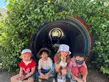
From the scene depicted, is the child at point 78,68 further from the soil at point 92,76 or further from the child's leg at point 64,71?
the soil at point 92,76

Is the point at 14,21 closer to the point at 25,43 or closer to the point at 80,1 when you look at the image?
the point at 25,43

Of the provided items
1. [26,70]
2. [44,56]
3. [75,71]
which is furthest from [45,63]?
[75,71]

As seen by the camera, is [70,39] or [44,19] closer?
[44,19]

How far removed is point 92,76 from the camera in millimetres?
5254

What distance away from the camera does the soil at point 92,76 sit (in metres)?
5.06

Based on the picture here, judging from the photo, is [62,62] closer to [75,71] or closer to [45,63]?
[75,71]

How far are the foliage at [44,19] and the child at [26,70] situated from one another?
1.10ft

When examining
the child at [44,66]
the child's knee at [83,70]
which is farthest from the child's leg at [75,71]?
the child at [44,66]

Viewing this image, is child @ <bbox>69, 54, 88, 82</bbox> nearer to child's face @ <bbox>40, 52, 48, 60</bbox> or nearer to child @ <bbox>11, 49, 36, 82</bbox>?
child's face @ <bbox>40, 52, 48, 60</bbox>

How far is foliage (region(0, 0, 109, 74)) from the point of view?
4.77 m

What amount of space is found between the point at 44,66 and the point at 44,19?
110cm

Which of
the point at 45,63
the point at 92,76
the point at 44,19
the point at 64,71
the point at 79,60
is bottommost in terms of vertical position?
the point at 92,76

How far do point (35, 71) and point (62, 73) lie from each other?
2.21 feet

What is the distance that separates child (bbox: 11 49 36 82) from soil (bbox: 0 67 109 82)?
21.1 inches
